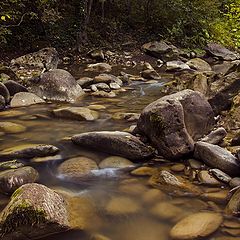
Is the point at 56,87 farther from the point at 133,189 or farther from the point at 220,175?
the point at 220,175

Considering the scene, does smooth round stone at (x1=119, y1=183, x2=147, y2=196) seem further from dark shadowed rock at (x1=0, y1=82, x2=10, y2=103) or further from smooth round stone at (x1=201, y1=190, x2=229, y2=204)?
dark shadowed rock at (x1=0, y1=82, x2=10, y2=103)

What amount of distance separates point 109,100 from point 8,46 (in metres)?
6.81

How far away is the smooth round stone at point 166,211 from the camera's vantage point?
371cm

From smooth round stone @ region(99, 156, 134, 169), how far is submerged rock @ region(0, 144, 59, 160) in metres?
0.81

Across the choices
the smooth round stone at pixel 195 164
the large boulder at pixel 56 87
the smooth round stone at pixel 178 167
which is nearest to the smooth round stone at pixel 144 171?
the smooth round stone at pixel 178 167

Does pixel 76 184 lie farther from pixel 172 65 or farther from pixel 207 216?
pixel 172 65

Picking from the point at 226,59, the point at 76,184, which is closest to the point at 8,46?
the point at 226,59

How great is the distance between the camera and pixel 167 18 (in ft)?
58.4

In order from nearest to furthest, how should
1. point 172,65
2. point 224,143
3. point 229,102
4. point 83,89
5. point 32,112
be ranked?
point 224,143 → point 229,102 → point 32,112 → point 83,89 → point 172,65

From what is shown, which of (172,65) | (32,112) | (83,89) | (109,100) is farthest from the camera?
(172,65)

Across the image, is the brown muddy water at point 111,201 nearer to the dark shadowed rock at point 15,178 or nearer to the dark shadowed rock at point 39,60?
the dark shadowed rock at point 15,178

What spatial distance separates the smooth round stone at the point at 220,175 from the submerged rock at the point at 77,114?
3.16 meters

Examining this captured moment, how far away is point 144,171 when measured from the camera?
4.68 m

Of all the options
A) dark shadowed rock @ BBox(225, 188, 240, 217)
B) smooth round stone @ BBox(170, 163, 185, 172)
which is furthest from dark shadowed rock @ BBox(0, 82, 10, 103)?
dark shadowed rock @ BBox(225, 188, 240, 217)
